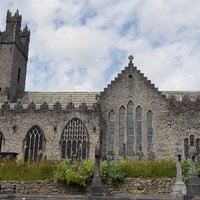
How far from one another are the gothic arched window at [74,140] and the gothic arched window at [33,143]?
2.34 m

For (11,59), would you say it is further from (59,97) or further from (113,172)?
(113,172)

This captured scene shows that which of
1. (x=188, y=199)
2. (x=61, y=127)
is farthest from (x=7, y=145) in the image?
(x=188, y=199)

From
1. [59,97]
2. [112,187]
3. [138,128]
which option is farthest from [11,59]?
[112,187]

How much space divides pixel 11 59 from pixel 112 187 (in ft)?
96.0

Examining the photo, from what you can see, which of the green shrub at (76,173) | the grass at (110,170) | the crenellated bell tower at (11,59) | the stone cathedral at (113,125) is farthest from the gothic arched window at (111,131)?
the green shrub at (76,173)

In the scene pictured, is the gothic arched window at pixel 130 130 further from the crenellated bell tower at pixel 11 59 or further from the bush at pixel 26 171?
the crenellated bell tower at pixel 11 59

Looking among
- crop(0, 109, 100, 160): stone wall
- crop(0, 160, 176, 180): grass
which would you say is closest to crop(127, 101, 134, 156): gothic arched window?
crop(0, 109, 100, 160): stone wall

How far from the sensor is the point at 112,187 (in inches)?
939

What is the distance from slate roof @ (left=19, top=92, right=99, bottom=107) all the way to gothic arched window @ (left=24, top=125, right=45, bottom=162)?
6137 mm

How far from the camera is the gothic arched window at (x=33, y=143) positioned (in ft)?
128

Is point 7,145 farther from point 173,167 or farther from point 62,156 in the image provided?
point 173,167

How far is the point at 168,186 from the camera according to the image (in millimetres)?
23953

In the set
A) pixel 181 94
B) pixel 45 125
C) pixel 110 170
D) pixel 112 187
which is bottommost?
pixel 112 187

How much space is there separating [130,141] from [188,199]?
23.3m
